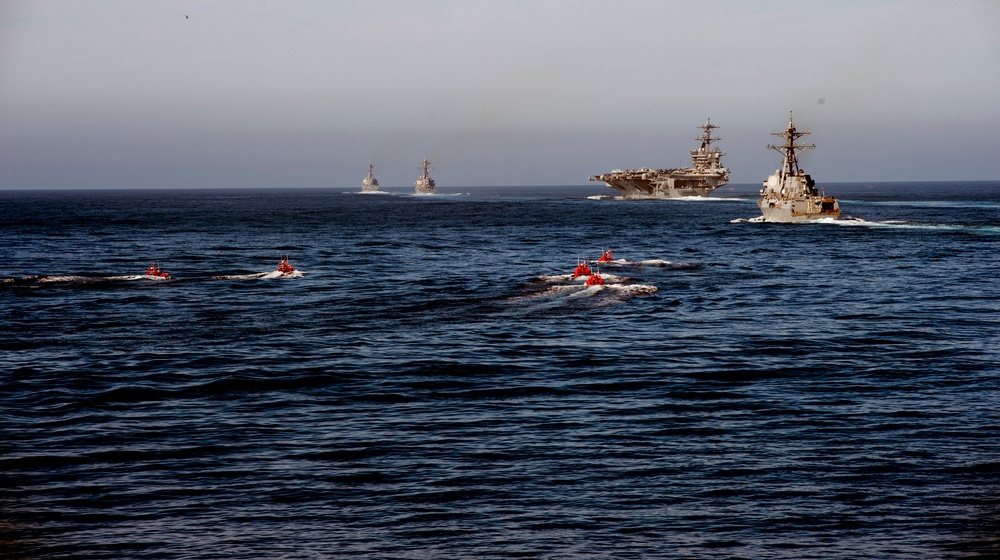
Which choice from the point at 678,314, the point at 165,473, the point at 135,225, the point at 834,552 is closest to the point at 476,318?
the point at 678,314

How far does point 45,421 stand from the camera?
25812 mm

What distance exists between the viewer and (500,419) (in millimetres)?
25859

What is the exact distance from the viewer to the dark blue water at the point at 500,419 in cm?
1781

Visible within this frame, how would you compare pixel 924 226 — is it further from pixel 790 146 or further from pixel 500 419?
pixel 500 419

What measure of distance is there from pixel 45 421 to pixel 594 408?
14567mm

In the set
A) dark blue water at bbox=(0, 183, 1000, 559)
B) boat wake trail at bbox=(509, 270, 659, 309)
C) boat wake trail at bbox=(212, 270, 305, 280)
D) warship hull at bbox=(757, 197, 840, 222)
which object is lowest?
dark blue water at bbox=(0, 183, 1000, 559)

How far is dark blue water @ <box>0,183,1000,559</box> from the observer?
17.8 m

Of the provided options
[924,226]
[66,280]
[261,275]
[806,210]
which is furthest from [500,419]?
[806,210]

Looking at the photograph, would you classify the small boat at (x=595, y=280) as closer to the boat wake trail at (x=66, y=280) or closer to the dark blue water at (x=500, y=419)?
the dark blue water at (x=500, y=419)

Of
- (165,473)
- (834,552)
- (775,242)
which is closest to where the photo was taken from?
A: (834,552)

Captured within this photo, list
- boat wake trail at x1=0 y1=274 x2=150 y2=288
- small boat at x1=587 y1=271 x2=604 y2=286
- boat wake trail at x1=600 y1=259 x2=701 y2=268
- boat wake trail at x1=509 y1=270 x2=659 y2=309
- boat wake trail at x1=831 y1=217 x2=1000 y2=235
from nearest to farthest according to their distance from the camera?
boat wake trail at x1=509 y1=270 x2=659 y2=309, small boat at x1=587 y1=271 x2=604 y2=286, boat wake trail at x1=0 y1=274 x2=150 y2=288, boat wake trail at x1=600 y1=259 x2=701 y2=268, boat wake trail at x1=831 y1=217 x2=1000 y2=235

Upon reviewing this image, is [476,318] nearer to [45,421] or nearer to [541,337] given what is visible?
[541,337]

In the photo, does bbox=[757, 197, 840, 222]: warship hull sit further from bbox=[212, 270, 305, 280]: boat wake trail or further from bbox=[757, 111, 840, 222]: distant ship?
bbox=[212, 270, 305, 280]: boat wake trail

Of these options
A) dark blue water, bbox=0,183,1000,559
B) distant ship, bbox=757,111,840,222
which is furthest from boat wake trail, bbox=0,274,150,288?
distant ship, bbox=757,111,840,222
